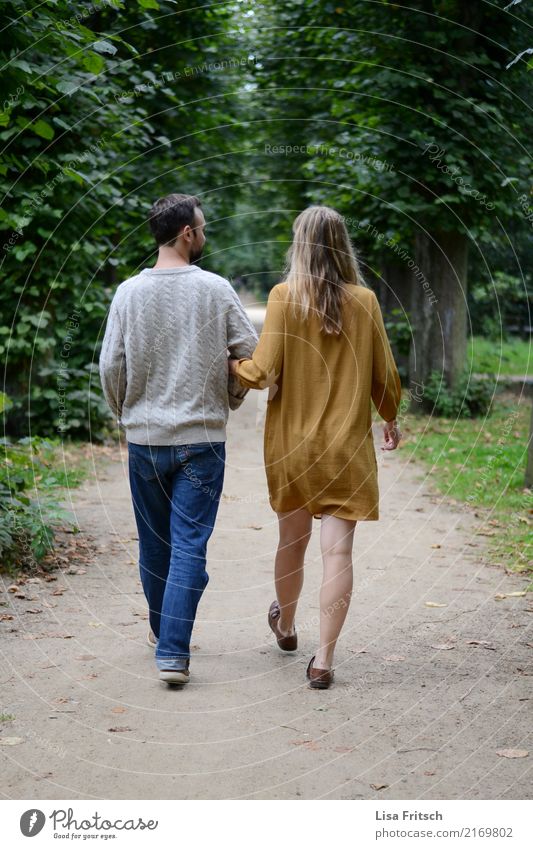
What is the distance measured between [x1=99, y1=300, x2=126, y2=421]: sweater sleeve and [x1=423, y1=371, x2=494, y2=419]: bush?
1030 centimetres

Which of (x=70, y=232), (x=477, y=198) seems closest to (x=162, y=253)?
(x=70, y=232)

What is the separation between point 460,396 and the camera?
15.1 m

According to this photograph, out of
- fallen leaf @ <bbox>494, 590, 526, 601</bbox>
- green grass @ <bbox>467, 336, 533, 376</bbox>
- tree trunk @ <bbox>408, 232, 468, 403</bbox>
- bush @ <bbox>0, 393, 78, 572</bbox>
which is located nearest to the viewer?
fallen leaf @ <bbox>494, 590, 526, 601</bbox>

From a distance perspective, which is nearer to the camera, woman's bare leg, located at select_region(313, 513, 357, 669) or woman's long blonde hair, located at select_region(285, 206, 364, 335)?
woman's long blonde hair, located at select_region(285, 206, 364, 335)

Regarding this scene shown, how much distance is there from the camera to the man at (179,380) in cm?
467

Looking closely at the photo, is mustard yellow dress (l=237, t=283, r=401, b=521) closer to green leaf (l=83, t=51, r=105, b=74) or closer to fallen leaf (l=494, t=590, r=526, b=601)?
fallen leaf (l=494, t=590, r=526, b=601)

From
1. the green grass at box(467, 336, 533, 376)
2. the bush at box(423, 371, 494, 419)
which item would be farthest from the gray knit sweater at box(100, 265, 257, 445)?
the green grass at box(467, 336, 533, 376)

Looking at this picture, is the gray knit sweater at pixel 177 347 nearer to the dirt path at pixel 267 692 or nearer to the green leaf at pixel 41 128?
the dirt path at pixel 267 692

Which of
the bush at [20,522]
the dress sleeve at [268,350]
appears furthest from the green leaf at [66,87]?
the dress sleeve at [268,350]

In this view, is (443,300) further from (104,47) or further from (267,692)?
(267,692)

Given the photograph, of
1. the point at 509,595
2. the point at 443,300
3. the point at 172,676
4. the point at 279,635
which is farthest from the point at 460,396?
the point at 172,676

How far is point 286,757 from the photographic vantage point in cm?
396

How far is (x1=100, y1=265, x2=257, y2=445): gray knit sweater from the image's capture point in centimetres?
466

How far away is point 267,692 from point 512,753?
120cm
